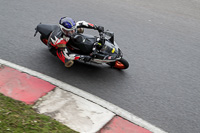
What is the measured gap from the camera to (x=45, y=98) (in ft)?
16.8

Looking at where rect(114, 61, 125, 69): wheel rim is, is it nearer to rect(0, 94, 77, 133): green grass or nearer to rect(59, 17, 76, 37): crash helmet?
rect(59, 17, 76, 37): crash helmet

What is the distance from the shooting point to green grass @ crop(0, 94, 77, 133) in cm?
416

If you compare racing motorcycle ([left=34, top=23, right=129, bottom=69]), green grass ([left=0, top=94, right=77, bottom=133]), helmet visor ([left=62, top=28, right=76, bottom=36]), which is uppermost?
helmet visor ([left=62, top=28, right=76, bottom=36])

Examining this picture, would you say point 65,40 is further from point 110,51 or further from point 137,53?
point 137,53

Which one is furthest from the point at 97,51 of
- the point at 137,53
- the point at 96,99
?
the point at 137,53

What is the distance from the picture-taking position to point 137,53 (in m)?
7.26

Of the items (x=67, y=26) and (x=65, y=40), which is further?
(x=65, y=40)

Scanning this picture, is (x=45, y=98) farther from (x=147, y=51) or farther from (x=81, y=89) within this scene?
(x=147, y=51)

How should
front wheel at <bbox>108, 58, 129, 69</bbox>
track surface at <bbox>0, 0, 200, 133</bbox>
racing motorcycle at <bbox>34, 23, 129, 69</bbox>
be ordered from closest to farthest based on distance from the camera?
track surface at <bbox>0, 0, 200, 133</bbox>
racing motorcycle at <bbox>34, 23, 129, 69</bbox>
front wheel at <bbox>108, 58, 129, 69</bbox>

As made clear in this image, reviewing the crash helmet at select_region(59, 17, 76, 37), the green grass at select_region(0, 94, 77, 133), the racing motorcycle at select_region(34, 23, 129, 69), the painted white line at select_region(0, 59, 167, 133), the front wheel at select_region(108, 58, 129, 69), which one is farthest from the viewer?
the front wheel at select_region(108, 58, 129, 69)

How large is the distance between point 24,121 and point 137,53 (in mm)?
3916

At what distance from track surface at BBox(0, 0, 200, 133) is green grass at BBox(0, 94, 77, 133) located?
4.84 feet

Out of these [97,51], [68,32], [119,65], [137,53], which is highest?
[68,32]

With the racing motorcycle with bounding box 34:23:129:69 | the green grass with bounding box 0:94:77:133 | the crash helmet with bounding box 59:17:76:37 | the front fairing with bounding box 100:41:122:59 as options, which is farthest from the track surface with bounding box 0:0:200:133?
the green grass with bounding box 0:94:77:133
